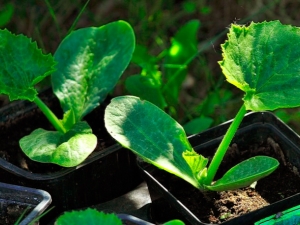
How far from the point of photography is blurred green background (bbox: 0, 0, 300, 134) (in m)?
2.05

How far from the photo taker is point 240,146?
153cm

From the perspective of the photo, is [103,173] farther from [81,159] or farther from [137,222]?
[137,222]

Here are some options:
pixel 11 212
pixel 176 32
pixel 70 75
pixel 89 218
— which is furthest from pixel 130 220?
pixel 176 32

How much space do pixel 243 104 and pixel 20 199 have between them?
45cm

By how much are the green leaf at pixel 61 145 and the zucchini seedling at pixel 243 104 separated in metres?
0.10

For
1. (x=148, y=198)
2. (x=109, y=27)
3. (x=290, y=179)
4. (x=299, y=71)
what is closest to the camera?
(x=299, y=71)

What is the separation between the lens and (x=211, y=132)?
4.98 feet

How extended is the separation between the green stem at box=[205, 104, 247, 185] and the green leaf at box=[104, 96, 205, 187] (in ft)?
0.10

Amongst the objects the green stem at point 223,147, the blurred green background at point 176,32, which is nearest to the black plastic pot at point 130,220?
the green stem at point 223,147

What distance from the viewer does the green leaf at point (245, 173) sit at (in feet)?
4.26

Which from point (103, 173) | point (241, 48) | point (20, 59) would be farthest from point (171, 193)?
point (20, 59)

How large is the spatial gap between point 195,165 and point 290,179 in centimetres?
21

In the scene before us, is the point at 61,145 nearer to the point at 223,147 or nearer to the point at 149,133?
the point at 149,133

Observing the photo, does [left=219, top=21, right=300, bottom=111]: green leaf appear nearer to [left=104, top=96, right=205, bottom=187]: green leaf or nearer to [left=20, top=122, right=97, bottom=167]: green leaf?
[left=104, top=96, right=205, bottom=187]: green leaf
